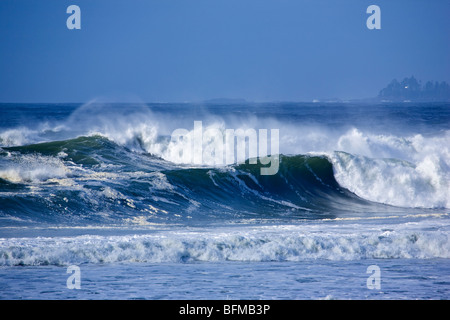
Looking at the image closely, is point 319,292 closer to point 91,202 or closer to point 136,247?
point 136,247

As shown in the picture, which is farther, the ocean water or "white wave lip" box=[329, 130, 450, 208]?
"white wave lip" box=[329, 130, 450, 208]

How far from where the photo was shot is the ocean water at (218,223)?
26.8ft

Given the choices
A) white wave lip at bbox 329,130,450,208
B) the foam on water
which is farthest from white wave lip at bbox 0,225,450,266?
white wave lip at bbox 329,130,450,208

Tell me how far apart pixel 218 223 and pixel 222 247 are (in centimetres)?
311

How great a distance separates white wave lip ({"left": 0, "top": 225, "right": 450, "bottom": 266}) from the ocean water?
0.03 m

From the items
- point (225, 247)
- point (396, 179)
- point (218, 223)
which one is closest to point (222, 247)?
point (225, 247)

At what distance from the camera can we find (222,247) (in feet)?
33.5

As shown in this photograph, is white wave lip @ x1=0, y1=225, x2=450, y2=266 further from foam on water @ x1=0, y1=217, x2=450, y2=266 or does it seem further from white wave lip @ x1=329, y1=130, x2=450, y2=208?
white wave lip @ x1=329, y1=130, x2=450, y2=208

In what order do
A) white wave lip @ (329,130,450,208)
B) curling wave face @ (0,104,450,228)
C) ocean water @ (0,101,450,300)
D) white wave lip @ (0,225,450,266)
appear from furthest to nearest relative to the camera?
white wave lip @ (329,130,450,208)
curling wave face @ (0,104,450,228)
white wave lip @ (0,225,450,266)
ocean water @ (0,101,450,300)

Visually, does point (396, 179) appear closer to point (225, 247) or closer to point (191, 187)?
point (191, 187)

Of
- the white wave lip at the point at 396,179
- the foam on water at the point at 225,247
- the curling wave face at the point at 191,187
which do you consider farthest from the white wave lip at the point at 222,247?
the white wave lip at the point at 396,179

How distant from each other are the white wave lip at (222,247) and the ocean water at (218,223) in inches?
1.1

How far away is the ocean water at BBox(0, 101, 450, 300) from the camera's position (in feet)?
26.8

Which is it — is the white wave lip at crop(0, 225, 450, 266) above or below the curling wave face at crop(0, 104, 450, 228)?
below
